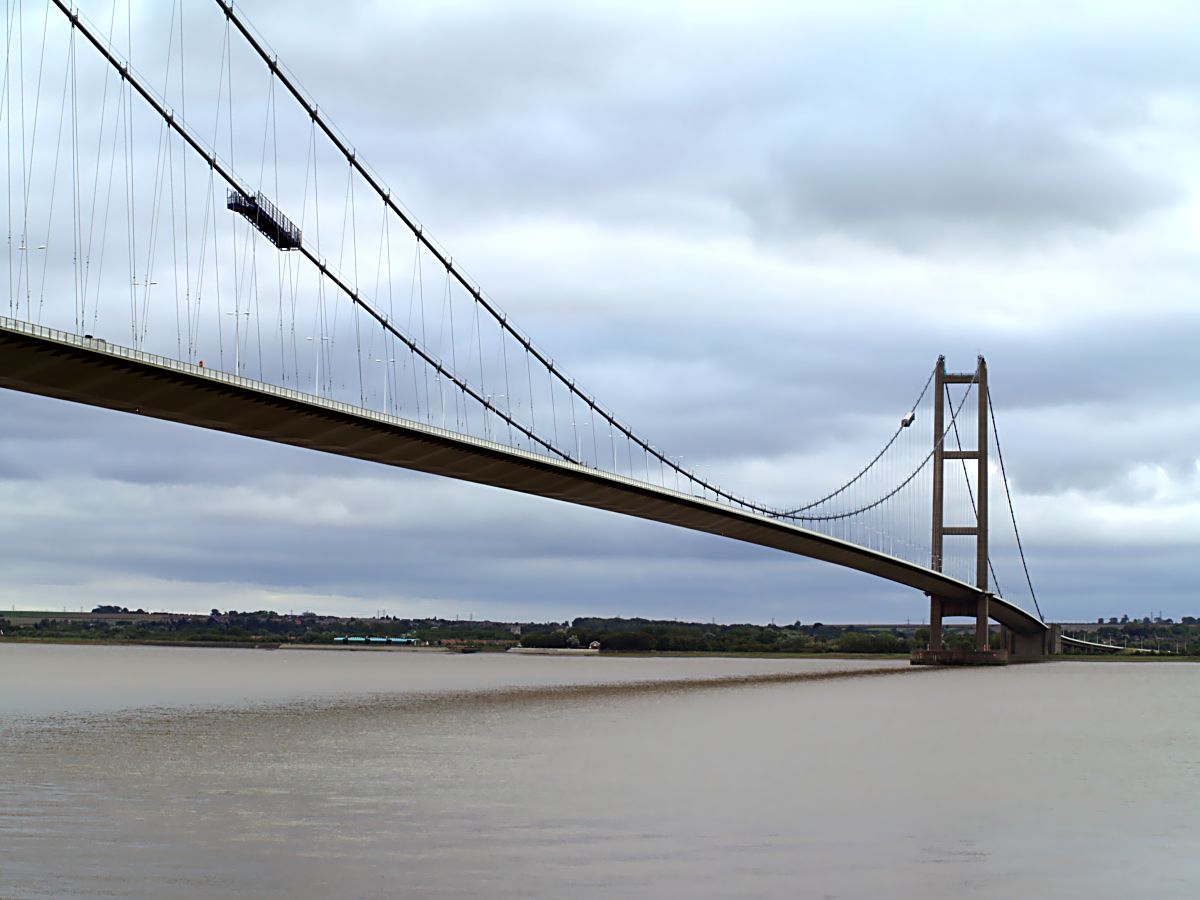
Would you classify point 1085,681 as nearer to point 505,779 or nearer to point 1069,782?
point 1069,782

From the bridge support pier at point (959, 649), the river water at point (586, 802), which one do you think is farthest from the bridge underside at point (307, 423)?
the bridge support pier at point (959, 649)

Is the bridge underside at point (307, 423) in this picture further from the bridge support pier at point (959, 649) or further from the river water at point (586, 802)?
the bridge support pier at point (959, 649)

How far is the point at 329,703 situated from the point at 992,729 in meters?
14.0

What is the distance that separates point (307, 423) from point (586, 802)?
16.4 m

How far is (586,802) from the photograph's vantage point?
14773 millimetres

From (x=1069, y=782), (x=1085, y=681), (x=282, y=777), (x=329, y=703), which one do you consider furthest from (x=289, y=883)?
(x=1085, y=681)

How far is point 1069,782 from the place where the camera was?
720 inches

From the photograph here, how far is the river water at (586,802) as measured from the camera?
1069 cm

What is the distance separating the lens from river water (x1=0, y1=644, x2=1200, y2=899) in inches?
421

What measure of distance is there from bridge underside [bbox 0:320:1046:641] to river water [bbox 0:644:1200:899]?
5.65m

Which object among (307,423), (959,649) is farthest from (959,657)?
(307,423)

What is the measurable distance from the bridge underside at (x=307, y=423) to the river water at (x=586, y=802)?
222 inches

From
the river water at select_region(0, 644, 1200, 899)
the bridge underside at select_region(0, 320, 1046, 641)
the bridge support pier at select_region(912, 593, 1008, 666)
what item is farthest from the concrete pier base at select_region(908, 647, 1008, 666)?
the river water at select_region(0, 644, 1200, 899)

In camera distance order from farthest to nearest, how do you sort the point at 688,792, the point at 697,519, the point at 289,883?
the point at 697,519, the point at 688,792, the point at 289,883
